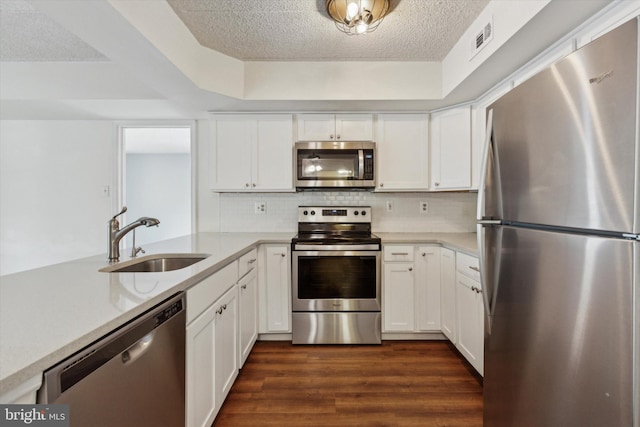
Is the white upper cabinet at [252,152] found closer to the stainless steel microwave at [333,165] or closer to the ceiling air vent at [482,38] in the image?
the stainless steel microwave at [333,165]

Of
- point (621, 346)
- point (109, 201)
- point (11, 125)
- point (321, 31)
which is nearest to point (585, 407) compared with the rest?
point (621, 346)

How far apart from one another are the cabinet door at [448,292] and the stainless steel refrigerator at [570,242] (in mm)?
1195

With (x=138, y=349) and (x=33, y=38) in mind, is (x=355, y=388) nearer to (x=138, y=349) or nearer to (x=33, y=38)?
(x=138, y=349)

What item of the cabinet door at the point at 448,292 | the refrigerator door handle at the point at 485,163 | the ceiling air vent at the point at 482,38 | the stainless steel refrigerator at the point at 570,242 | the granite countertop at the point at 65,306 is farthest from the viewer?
the cabinet door at the point at 448,292

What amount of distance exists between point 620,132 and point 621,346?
0.55 m

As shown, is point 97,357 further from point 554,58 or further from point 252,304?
point 554,58

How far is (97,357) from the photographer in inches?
29.7

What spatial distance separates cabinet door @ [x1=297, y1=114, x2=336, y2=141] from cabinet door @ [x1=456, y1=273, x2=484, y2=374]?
67.3 inches

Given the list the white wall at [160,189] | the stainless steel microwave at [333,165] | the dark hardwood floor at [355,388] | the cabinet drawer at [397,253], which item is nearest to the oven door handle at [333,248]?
the cabinet drawer at [397,253]

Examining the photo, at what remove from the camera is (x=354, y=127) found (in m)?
2.81

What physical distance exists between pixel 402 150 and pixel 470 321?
1.61 m

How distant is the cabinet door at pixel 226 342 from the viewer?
5.23 feet

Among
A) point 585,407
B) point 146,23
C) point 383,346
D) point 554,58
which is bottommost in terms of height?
point 383,346

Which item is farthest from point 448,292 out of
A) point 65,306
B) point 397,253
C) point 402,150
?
point 65,306
